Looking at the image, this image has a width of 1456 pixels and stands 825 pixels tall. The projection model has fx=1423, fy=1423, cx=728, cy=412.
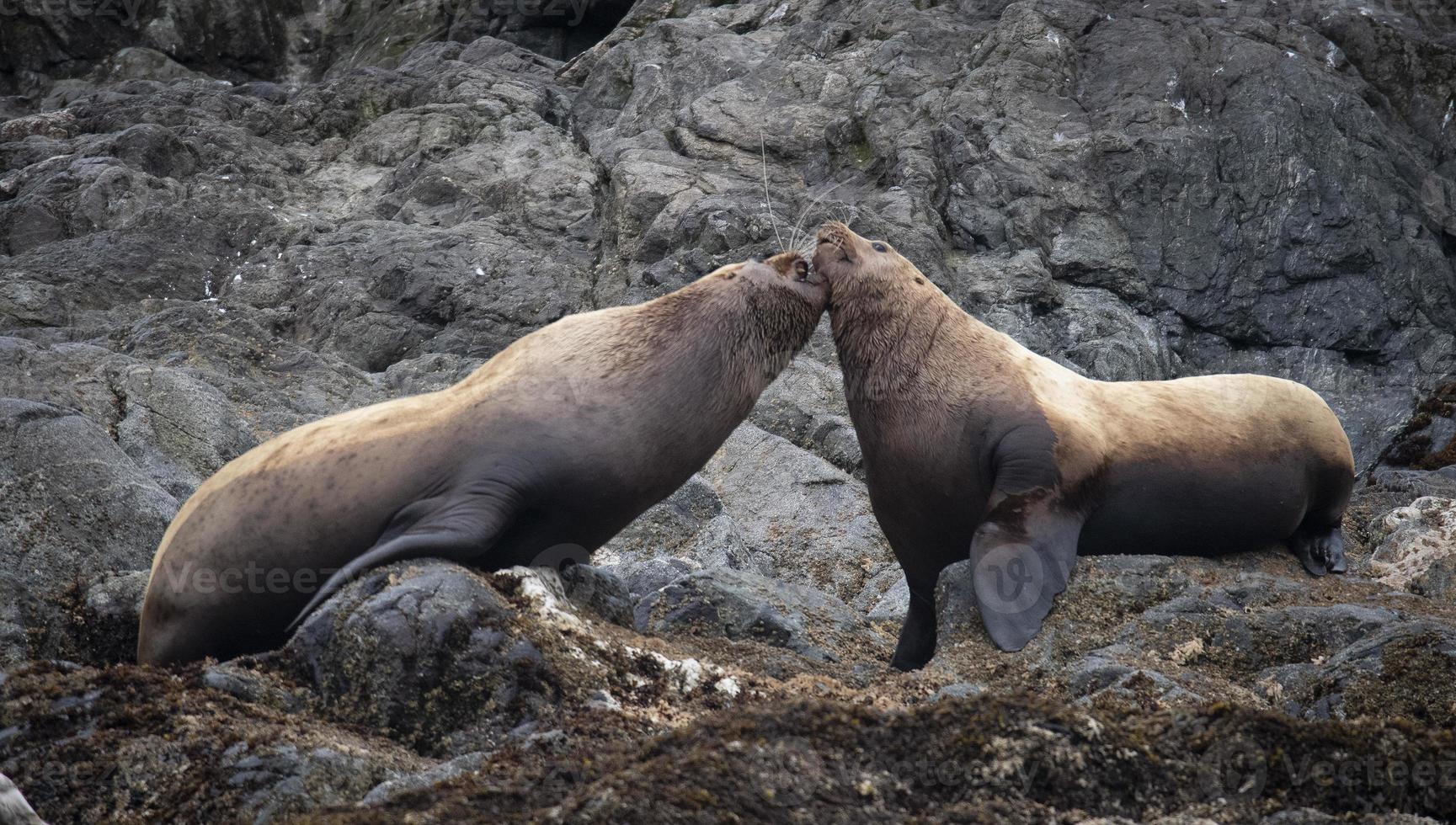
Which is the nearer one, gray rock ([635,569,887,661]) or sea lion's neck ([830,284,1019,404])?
gray rock ([635,569,887,661])

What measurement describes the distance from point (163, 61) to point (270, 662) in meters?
19.3

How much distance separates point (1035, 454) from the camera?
6484 millimetres

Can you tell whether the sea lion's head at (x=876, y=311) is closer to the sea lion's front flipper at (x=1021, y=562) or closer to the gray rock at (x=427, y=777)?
the sea lion's front flipper at (x=1021, y=562)

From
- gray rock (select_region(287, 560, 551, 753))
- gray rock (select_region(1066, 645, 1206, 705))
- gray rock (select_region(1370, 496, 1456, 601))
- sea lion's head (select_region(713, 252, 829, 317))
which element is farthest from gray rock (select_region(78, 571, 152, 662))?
gray rock (select_region(1370, 496, 1456, 601))

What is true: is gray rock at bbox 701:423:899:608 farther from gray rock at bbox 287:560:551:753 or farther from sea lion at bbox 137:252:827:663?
gray rock at bbox 287:560:551:753

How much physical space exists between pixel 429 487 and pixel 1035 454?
270 cm

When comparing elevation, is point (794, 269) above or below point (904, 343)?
above

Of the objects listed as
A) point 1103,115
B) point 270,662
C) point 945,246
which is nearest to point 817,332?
point 945,246

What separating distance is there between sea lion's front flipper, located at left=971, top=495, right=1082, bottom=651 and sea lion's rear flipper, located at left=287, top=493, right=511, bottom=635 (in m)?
2.06

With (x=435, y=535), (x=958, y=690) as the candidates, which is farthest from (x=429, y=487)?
(x=958, y=690)

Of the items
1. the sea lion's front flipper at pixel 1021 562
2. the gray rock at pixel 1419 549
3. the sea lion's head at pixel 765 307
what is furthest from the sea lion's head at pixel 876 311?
the gray rock at pixel 1419 549

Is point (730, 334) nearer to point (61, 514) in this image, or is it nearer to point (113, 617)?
point (113, 617)

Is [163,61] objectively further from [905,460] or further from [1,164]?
[905,460]

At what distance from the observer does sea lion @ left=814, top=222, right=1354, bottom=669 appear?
21.3ft
